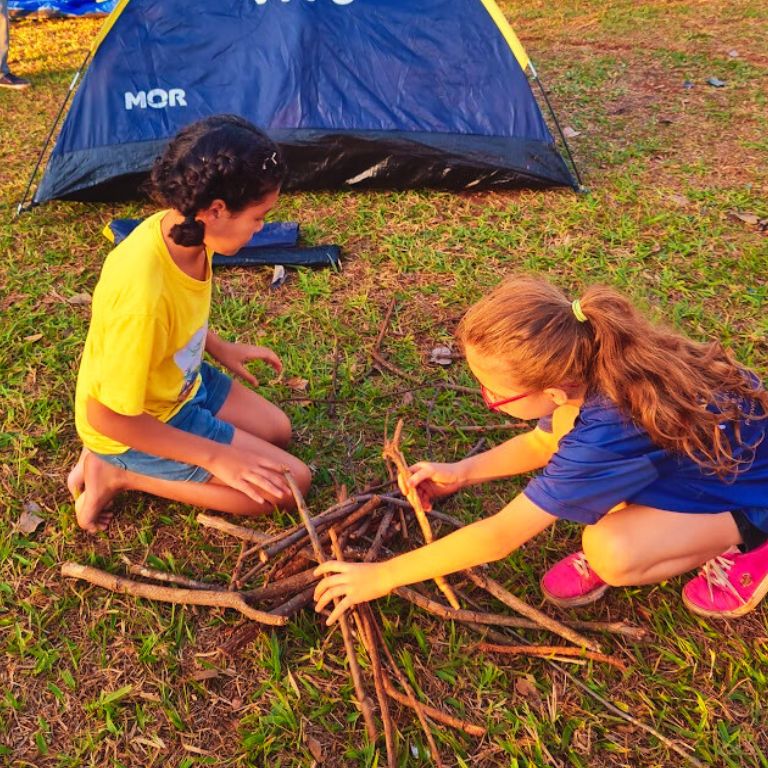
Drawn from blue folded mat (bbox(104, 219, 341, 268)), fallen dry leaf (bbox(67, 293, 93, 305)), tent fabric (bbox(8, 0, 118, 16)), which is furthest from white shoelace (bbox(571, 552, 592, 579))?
tent fabric (bbox(8, 0, 118, 16))

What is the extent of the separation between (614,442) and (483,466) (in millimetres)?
568

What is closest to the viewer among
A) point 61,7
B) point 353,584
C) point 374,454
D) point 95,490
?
point 353,584

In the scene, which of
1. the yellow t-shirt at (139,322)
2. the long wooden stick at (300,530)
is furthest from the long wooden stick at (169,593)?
A: the yellow t-shirt at (139,322)

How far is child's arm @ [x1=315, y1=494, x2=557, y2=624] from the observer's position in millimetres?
1761

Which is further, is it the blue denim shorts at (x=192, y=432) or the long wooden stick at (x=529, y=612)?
the blue denim shorts at (x=192, y=432)

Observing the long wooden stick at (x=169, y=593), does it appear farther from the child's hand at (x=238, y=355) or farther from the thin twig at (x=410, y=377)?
the thin twig at (x=410, y=377)

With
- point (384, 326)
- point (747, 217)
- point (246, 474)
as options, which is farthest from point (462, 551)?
point (747, 217)

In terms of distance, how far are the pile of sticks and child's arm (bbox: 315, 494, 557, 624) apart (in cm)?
19

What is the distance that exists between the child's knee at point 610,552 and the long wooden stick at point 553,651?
8.3 inches

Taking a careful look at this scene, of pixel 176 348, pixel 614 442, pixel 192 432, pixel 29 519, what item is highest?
pixel 614 442

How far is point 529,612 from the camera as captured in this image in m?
2.04

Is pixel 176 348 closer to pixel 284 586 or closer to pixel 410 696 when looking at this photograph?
pixel 284 586

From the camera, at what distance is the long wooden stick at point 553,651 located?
1981 mm

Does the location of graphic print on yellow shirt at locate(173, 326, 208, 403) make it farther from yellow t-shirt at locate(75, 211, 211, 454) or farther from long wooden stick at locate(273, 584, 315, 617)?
long wooden stick at locate(273, 584, 315, 617)
